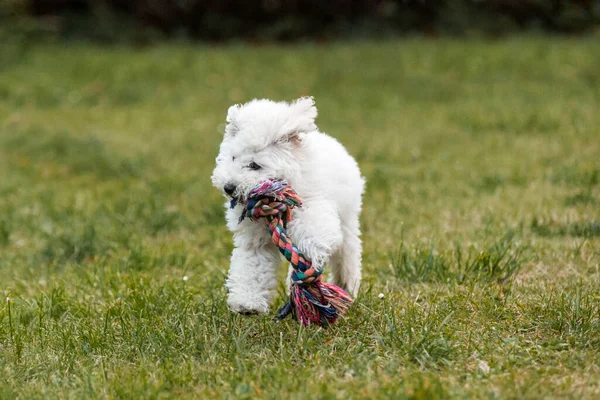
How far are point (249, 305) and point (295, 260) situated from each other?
0.30m

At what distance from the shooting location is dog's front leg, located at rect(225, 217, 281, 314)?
11.4ft

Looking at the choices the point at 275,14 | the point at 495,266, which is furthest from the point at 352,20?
the point at 495,266

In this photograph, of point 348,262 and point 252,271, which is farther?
point 348,262

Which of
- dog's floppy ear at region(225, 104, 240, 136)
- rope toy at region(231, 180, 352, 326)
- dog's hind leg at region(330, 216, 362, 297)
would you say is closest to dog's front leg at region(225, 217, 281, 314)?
rope toy at region(231, 180, 352, 326)

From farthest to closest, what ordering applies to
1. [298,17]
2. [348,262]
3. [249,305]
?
[298,17]
[348,262]
[249,305]

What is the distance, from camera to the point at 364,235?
588cm

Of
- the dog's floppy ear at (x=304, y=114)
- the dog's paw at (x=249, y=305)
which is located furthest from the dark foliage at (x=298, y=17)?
the dog's paw at (x=249, y=305)

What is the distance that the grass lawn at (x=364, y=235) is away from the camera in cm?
330

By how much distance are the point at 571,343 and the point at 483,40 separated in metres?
13.4

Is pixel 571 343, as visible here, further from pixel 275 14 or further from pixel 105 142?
pixel 275 14

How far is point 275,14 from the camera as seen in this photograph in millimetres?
17609

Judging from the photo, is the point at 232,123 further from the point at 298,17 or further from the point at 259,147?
the point at 298,17

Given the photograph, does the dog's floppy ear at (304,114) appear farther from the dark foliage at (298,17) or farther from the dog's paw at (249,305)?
A: the dark foliage at (298,17)

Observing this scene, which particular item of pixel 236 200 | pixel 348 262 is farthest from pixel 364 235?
pixel 236 200
